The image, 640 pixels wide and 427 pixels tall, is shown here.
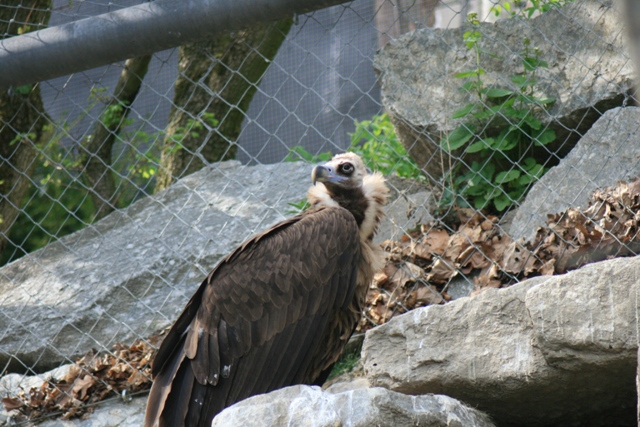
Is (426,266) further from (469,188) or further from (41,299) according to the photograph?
(41,299)

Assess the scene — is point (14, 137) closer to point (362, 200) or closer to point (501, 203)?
point (362, 200)

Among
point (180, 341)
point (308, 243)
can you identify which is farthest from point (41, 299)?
point (308, 243)

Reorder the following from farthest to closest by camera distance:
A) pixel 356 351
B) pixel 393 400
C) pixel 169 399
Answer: pixel 356 351 → pixel 169 399 → pixel 393 400

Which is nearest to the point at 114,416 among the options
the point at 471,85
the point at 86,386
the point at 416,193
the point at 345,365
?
the point at 86,386

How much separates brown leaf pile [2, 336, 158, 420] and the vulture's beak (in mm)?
1254

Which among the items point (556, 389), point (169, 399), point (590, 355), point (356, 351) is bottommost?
point (356, 351)

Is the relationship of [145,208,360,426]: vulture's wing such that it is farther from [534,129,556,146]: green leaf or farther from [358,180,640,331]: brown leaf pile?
[534,129,556,146]: green leaf

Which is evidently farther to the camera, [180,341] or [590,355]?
[180,341]

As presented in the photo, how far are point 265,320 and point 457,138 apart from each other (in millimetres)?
1831

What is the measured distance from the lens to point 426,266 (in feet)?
15.5

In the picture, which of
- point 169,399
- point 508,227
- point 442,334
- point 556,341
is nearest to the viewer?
point 556,341

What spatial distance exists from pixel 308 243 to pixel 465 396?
3.42ft

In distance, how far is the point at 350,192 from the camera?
13.6 feet

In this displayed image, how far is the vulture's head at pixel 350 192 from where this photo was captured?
13.4ft
